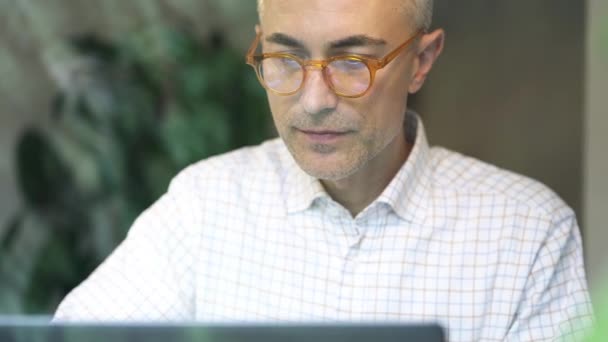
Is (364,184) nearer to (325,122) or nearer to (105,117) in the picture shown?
(325,122)

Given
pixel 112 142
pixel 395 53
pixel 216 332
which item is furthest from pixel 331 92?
Answer: pixel 112 142

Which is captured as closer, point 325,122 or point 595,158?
point 325,122

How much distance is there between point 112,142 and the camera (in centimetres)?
233

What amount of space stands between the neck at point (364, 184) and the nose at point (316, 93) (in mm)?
233

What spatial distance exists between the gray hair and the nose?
0.19 m

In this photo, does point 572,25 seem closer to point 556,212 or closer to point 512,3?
point 512,3

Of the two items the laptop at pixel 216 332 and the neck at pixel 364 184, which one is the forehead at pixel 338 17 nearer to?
the neck at pixel 364 184

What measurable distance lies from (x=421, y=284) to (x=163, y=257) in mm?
463

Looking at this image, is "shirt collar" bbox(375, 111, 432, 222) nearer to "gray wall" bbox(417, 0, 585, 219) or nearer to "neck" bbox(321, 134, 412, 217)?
"neck" bbox(321, 134, 412, 217)

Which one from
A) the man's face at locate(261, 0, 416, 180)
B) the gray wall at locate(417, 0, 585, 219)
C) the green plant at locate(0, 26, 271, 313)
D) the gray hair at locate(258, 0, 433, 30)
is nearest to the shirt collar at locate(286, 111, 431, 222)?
the man's face at locate(261, 0, 416, 180)

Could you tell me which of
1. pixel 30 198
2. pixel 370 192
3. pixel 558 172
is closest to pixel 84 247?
pixel 30 198

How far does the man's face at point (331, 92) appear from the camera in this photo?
4.15 ft

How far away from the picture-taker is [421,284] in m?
1.42

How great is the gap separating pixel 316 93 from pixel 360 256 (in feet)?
1.11
